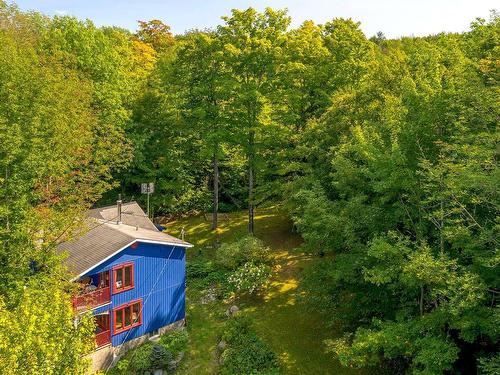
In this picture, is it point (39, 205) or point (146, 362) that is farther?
point (146, 362)

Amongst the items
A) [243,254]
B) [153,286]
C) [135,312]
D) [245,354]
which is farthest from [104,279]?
[243,254]

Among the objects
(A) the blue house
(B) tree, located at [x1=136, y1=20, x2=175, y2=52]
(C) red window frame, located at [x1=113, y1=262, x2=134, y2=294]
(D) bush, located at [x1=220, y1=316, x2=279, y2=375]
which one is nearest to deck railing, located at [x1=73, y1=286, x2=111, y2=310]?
(A) the blue house

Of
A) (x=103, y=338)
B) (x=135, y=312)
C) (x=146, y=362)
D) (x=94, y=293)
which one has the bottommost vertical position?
(x=146, y=362)

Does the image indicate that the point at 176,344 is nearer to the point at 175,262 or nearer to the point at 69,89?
the point at 175,262

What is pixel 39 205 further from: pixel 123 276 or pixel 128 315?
pixel 128 315

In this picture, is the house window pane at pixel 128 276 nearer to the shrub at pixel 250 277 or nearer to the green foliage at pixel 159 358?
the green foliage at pixel 159 358

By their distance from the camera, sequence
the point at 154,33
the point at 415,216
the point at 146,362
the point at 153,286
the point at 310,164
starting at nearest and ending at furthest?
the point at 415,216, the point at 146,362, the point at 153,286, the point at 310,164, the point at 154,33

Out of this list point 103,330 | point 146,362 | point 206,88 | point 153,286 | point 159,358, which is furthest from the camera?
point 206,88

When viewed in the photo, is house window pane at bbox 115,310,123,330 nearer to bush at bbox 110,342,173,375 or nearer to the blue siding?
the blue siding
